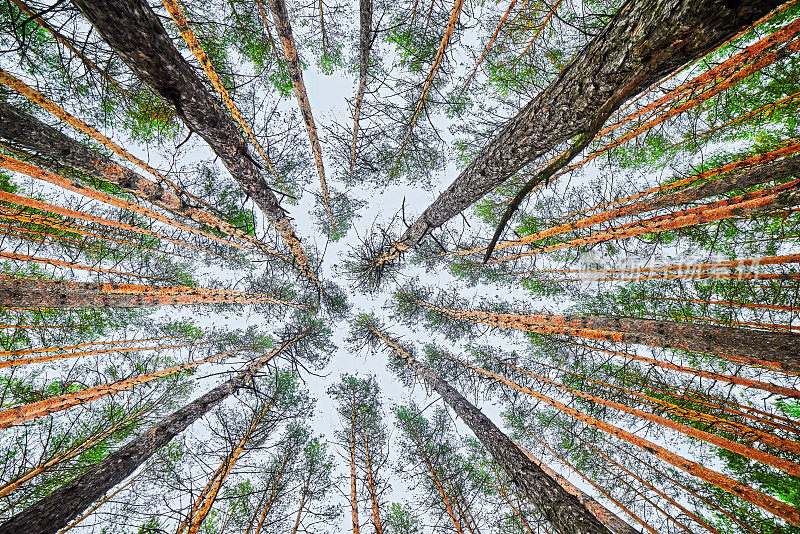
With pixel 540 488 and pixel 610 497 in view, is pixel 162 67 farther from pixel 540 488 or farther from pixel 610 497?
pixel 610 497

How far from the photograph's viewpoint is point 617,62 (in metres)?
1.57

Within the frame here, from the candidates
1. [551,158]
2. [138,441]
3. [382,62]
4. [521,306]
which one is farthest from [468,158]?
[138,441]

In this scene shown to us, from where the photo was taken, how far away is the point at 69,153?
3389 mm

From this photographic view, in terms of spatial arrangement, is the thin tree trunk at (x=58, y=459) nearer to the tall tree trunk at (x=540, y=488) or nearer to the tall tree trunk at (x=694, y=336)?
the tall tree trunk at (x=540, y=488)

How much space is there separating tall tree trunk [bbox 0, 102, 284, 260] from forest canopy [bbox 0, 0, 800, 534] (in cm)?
3

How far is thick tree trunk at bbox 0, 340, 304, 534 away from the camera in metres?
2.90

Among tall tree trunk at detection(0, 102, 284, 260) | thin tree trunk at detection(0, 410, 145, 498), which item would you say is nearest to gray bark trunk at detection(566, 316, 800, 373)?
tall tree trunk at detection(0, 102, 284, 260)

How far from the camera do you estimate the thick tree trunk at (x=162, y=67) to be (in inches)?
73.5

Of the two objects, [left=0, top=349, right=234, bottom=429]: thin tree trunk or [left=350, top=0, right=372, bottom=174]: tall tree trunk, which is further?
[left=350, top=0, right=372, bottom=174]: tall tree trunk

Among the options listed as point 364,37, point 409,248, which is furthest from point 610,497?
point 364,37

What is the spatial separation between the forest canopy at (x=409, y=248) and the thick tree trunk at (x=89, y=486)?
0.03 metres

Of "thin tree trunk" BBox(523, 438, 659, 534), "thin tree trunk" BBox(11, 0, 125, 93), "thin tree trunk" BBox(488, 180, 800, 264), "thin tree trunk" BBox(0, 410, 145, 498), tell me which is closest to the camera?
"thin tree trunk" BBox(11, 0, 125, 93)

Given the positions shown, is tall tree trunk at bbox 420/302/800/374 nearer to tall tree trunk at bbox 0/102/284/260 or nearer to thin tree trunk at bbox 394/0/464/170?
thin tree trunk at bbox 394/0/464/170

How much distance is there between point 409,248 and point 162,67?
208 inches
